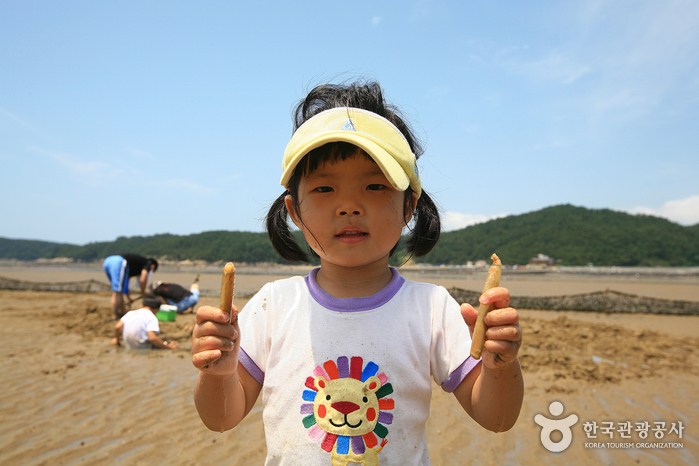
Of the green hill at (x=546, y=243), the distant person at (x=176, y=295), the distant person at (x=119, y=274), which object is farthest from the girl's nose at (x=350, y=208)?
the green hill at (x=546, y=243)

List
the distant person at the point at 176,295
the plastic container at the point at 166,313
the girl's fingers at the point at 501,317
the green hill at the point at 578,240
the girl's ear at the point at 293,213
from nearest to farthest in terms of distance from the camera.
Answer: the girl's fingers at the point at 501,317, the girl's ear at the point at 293,213, the plastic container at the point at 166,313, the distant person at the point at 176,295, the green hill at the point at 578,240

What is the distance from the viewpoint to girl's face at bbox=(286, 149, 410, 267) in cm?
136

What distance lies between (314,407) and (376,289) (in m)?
0.50

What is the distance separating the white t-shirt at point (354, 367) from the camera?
4.31 feet

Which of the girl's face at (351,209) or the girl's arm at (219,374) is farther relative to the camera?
the girl's face at (351,209)

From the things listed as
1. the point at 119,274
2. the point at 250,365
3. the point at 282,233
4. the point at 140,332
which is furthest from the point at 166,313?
the point at 250,365

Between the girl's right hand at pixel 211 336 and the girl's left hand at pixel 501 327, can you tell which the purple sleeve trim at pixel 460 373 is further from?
the girl's right hand at pixel 211 336

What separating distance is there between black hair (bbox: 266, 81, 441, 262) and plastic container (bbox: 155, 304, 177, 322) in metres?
8.13

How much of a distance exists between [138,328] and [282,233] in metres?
5.94

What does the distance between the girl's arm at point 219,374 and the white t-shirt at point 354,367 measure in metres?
0.09

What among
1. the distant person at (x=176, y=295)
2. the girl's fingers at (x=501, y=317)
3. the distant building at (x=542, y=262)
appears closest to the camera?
the girl's fingers at (x=501, y=317)

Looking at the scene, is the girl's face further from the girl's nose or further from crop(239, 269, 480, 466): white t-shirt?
crop(239, 269, 480, 466): white t-shirt

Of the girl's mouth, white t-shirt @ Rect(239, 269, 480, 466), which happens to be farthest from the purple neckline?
the girl's mouth

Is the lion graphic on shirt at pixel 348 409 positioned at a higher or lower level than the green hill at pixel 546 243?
lower
